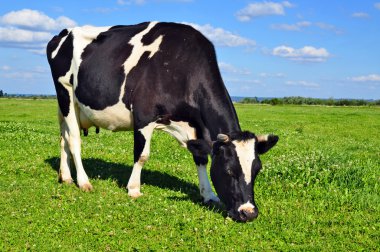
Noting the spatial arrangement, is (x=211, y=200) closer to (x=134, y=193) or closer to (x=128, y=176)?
(x=134, y=193)

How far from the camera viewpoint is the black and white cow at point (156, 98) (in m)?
8.89

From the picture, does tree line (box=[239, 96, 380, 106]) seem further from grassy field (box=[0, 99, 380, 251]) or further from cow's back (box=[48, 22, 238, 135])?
cow's back (box=[48, 22, 238, 135])

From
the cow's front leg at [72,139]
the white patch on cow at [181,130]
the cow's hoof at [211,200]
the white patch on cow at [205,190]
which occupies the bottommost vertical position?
the cow's hoof at [211,200]

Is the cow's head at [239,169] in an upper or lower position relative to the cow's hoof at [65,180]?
upper

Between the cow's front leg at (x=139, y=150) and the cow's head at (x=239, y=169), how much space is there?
6.92ft

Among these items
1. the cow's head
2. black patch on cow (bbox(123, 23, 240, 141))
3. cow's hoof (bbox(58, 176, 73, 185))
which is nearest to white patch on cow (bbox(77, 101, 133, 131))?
black patch on cow (bbox(123, 23, 240, 141))

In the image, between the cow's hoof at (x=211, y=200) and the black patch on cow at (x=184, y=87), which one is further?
the cow's hoof at (x=211, y=200)

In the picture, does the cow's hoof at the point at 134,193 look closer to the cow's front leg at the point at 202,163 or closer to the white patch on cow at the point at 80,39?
the cow's front leg at the point at 202,163

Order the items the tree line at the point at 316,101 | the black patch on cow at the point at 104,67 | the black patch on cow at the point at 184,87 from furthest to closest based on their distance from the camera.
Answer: the tree line at the point at 316,101, the black patch on cow at the point at 104,67, the black patch on cow at the point at 184,87

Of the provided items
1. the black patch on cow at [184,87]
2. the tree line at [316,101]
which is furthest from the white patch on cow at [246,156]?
the tree line at [316,101]

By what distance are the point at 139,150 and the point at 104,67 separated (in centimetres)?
220

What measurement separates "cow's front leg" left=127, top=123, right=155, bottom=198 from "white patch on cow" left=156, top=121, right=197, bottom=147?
280 mm

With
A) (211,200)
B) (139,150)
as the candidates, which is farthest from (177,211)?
(139,150)

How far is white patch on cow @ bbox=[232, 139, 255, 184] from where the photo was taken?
8570 millimetres
